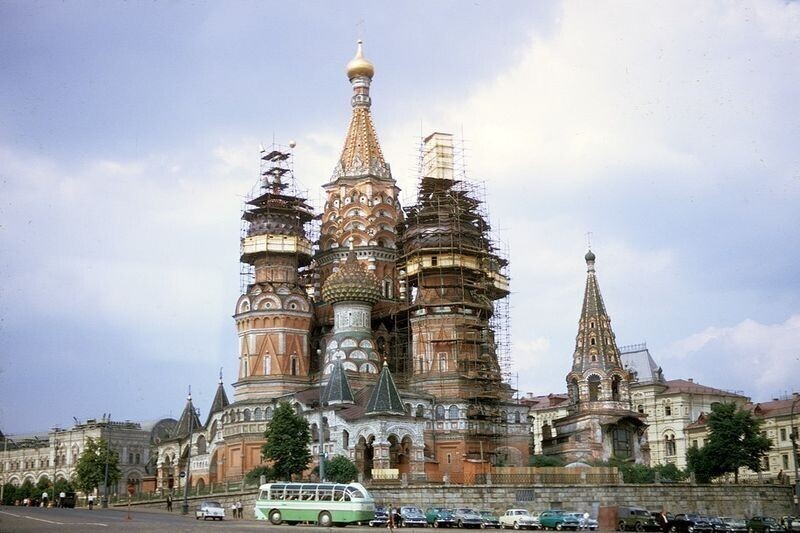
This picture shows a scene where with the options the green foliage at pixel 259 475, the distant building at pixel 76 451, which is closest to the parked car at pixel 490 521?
the green foliage at pixel 259 475

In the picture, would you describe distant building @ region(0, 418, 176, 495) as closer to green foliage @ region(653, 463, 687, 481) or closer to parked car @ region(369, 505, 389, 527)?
green foliage @ region(653, 463, 687, 481)

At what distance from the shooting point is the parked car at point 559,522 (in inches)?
1678

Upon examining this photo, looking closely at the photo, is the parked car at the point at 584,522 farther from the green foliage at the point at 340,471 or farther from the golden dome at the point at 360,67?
the golden dome at the point at 360,67

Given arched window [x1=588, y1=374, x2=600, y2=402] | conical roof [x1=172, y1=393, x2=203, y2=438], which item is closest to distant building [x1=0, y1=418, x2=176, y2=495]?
conical roof [x1=172, y1=393, x2=203, y2=438]

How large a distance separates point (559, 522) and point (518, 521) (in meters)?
1.93

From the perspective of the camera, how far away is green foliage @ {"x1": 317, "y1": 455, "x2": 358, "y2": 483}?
53.5 m

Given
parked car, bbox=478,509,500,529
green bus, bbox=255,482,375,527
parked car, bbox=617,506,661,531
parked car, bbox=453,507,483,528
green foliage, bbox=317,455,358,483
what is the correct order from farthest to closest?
green foliage, bbox=317,455,358,483, parked car, bbox=478,509,500,529, parked car, bbox=453,507,483,528, parked car, bbox=617,506,661,531, green bus, bbox=255,482,375,527

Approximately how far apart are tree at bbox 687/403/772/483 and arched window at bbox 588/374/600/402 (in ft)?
30.5

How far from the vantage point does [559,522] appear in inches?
1682

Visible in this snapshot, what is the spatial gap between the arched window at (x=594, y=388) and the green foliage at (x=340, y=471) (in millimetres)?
21497

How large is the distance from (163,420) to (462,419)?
54100 millimetres

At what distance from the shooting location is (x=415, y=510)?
44.1m

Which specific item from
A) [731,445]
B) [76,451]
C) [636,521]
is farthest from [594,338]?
[76,451]

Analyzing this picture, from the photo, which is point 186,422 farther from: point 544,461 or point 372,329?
point 544,461
